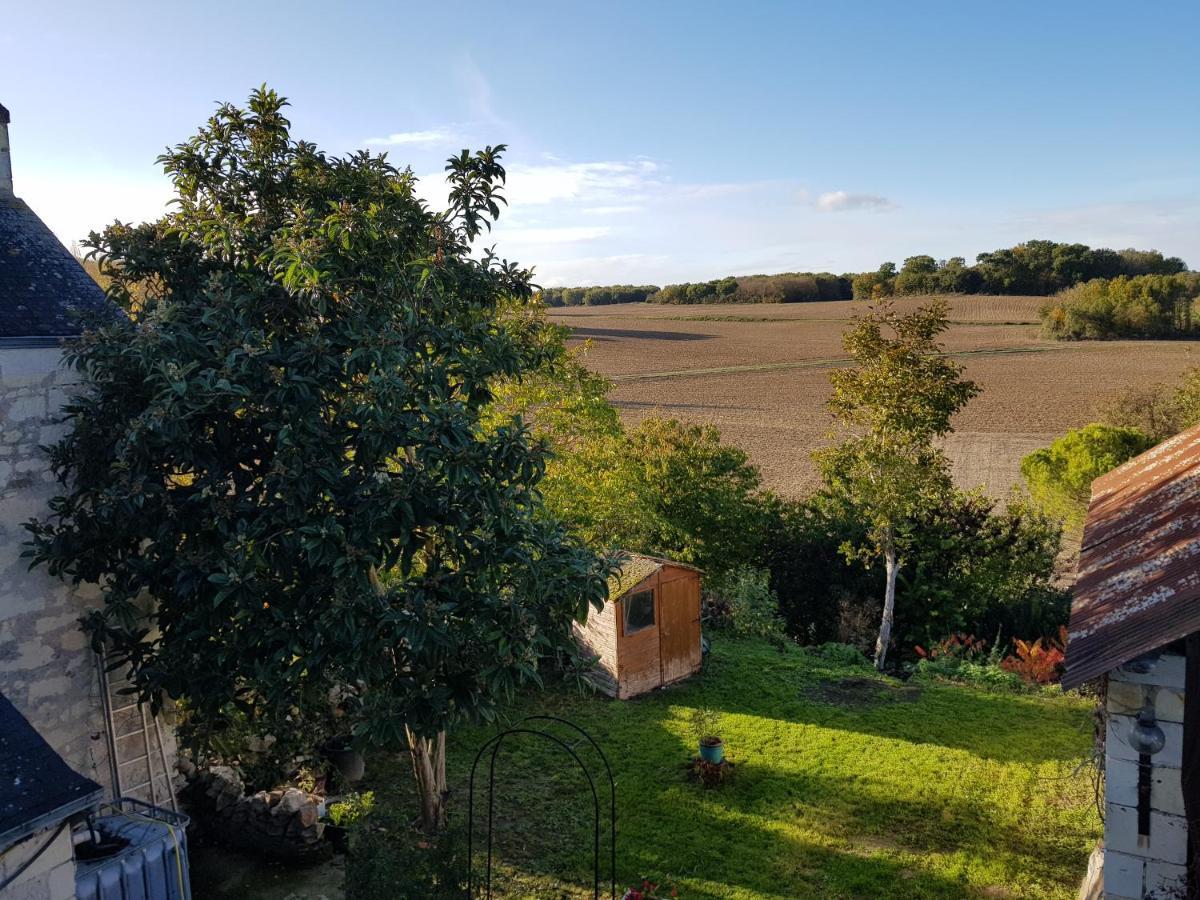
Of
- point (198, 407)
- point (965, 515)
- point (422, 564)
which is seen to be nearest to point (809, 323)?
point (965, 515)

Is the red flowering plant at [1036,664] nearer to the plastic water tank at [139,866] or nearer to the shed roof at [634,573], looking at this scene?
the shed roof at [634,573]

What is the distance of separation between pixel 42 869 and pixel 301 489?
9.44 feet

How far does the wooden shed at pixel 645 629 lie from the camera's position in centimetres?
1314

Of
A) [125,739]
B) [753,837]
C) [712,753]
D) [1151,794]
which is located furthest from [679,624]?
[1151,794]

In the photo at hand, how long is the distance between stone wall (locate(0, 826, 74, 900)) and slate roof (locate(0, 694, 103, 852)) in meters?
0.18

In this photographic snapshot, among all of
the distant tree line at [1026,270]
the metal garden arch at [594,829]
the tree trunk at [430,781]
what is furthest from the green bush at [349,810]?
the distant tree line at [1026,270]

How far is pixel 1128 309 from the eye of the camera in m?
52.9

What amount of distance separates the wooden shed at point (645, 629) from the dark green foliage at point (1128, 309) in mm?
51657

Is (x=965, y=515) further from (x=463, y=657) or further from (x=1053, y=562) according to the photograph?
(x=463, y=657)

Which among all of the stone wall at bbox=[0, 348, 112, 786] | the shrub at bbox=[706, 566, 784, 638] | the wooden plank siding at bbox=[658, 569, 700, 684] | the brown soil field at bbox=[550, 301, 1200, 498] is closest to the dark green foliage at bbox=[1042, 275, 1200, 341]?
the brown soil field at bbox=[550, 301, 1200, 498]

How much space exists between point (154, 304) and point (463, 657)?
14.1 ft

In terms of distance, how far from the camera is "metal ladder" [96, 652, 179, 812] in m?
8.12

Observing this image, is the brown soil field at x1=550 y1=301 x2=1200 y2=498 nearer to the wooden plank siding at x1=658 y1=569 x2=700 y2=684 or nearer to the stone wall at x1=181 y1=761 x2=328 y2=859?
the wooden plank siding at x1=658 y1=569 x2=700 y2=684

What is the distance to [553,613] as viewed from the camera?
7.31 m
